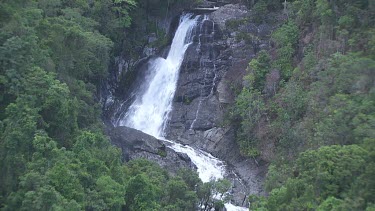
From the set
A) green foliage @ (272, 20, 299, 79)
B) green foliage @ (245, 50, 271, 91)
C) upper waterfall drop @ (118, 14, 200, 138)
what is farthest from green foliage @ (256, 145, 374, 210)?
upper waterfall drop @ (118, 14, 200, 138)

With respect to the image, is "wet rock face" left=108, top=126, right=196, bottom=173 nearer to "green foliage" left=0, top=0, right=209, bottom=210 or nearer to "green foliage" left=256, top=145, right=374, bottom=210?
"green foliage" left=0, top=0, right=209, bottom=210

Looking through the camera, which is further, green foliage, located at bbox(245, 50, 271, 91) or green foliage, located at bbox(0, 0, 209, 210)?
green foliage, located at bbox(245, 50, 271, 91)

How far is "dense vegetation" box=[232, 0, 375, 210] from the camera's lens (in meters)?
23.8

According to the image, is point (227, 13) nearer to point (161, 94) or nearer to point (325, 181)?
point (161, 94)

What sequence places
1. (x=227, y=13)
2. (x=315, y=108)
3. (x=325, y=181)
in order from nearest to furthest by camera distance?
(x=325, y=181) → (x=315, y=108) → (x=227, y=13)

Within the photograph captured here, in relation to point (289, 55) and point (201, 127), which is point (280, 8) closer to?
point (289, 55)

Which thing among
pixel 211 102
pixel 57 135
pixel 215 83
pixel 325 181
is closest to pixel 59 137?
pixel 57 135

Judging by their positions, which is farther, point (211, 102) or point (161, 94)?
point (161, 94)

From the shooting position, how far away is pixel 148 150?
116 ft

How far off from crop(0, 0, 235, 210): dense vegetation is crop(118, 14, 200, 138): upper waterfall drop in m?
5.83

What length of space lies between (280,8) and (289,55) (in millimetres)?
6933

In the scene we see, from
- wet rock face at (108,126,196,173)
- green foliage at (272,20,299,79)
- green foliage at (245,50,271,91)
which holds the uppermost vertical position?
green foliage at (272,20,299,79)

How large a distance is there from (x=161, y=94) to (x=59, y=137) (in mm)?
15023

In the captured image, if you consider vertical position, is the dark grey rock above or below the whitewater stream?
above
